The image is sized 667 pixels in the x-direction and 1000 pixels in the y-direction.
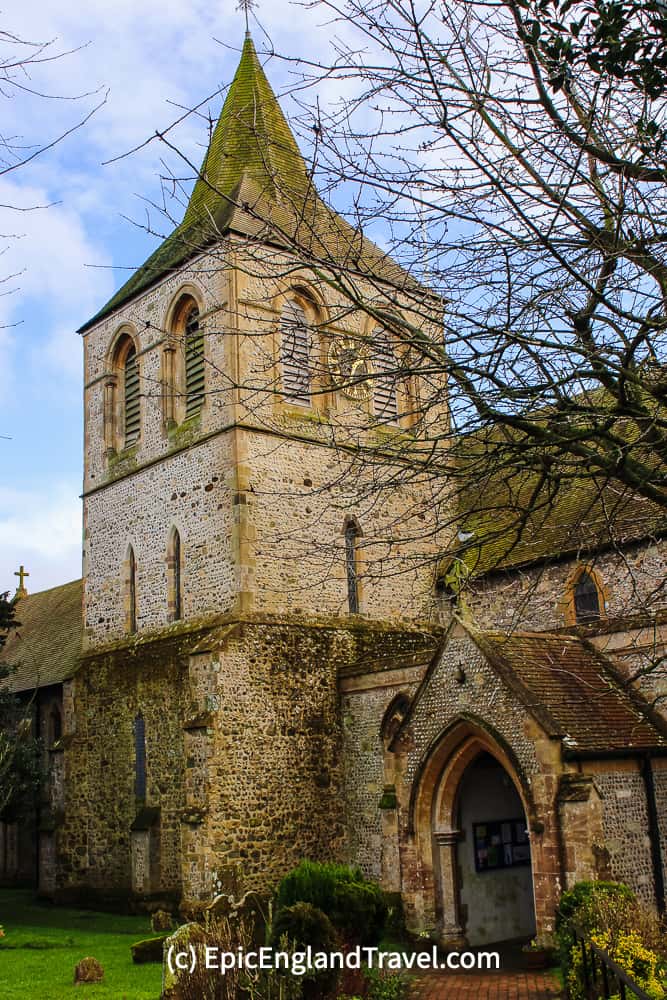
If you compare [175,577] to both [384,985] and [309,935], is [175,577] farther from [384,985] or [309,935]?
[309,935]

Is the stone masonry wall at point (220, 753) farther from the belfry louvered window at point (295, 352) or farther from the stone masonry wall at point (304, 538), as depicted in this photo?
the belfry louvered window at point (295, 352)

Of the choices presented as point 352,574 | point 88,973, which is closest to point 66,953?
point 88,973

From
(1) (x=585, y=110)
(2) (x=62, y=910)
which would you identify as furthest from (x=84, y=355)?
(1) (x=585, y=110)

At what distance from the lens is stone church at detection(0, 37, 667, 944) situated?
15281 millimetres

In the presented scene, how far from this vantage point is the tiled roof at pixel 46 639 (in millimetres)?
30969

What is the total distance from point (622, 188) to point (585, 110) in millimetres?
983

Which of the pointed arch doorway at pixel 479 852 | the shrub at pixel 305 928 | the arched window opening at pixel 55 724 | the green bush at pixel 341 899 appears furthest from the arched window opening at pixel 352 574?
the arched window opening at pixel 55 724

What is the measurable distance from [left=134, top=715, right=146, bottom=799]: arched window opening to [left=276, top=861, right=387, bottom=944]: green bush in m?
10.8

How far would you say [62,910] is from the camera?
22.8m

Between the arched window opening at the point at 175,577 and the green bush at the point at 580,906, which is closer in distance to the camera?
the green bush at the point at 580,906

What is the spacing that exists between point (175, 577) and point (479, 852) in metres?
9.12

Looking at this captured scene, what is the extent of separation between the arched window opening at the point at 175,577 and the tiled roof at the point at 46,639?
7.70m

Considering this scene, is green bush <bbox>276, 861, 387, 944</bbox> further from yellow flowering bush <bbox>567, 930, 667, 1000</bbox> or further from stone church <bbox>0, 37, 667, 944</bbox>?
stone church <bbox>0, 37, 667, 944</bbox>

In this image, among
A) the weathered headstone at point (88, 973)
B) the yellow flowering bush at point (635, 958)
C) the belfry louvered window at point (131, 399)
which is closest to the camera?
the yellow flowering bush at point (635, 958)
